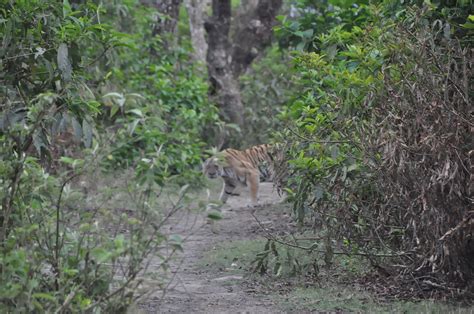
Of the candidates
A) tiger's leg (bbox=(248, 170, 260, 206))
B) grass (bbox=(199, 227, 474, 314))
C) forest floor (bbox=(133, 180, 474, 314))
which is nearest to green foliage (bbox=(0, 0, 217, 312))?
forest floor (bbox=(133, 180, 474, 314))

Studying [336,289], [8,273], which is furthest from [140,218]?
[336,289]

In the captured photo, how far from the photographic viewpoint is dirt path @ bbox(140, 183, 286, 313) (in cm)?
725

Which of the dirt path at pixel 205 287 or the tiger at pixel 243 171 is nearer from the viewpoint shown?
the dirt path at pixel 205 287

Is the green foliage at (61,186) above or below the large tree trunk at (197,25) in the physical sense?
below

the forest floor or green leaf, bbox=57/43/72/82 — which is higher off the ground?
green leaf, bbox=57/43/72/82

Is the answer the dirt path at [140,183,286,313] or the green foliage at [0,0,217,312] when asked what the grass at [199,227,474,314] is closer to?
the dirt path at [140,183,286,313]

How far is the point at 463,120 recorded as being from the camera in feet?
21.6

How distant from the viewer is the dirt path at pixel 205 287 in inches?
285

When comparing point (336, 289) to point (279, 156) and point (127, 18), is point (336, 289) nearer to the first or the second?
point (279, 156)

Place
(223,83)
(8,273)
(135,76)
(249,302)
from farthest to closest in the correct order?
1. (223,83)
2. (135,76)
3. (249,302)
4. (8,273)

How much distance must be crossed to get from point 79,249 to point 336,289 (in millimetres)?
3184

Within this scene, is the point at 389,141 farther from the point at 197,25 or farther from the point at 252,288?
the point at 197,25

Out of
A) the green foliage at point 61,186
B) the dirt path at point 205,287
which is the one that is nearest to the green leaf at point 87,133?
the green foliage at point 61,186

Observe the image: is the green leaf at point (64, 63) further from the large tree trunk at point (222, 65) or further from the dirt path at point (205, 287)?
the large tree trunk at point (222, 65)
